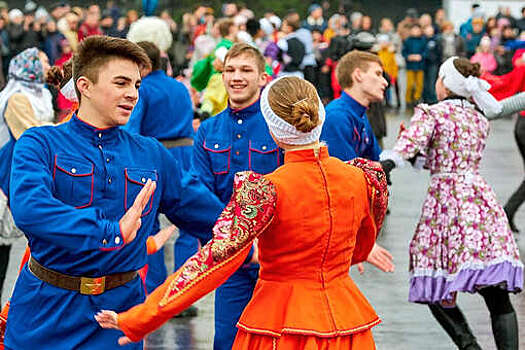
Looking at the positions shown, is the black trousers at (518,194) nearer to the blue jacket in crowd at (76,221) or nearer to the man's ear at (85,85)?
the blue jacket in crowd at (76,221)

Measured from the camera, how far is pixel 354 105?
6289 mm

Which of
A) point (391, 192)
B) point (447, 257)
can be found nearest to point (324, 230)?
point (447, 257)

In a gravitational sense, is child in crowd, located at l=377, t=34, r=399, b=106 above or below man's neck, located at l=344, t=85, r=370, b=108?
below

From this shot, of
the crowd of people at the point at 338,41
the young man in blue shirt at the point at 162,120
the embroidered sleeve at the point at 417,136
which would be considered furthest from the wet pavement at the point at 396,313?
the crowd of people at the point at 338,41

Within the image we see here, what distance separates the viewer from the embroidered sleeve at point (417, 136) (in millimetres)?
6250

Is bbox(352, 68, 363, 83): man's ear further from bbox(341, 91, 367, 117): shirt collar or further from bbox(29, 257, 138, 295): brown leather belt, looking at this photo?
bbox(29, 257, 138, 295): brown leather belt

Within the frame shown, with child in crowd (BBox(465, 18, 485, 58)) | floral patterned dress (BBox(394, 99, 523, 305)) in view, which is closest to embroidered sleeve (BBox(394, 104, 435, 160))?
floral patterned dress (BBox(394, 99, 523, 305))

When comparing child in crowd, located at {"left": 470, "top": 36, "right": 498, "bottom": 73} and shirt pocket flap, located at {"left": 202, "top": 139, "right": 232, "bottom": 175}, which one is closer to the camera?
shirt pocket flap, located at {"left": 202, "top": 139, "right": 232, "bottom": 175}

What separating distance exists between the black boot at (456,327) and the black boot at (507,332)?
185 millimetres

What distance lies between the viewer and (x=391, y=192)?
13.7 metres

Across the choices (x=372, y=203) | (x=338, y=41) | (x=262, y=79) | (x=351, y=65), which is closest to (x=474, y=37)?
(x=338, y=41)

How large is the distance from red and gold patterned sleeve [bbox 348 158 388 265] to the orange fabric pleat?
43 cm

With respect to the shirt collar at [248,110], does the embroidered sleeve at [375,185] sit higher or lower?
lower

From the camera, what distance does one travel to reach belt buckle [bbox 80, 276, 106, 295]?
3.91 m
